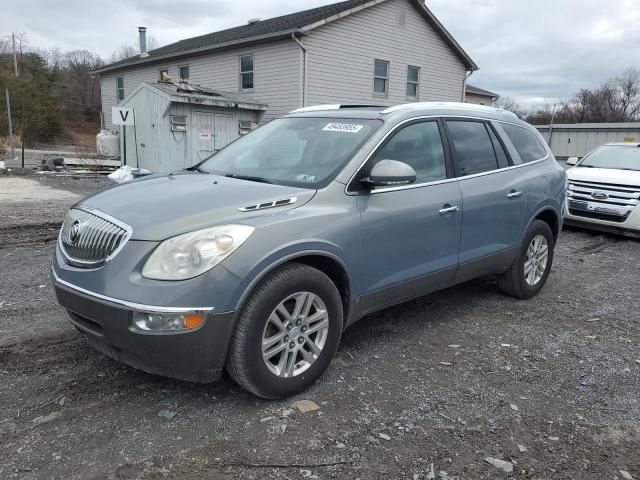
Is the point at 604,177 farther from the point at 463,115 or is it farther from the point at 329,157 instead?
the point at 329,157

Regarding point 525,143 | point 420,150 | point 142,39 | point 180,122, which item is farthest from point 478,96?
point 420,150

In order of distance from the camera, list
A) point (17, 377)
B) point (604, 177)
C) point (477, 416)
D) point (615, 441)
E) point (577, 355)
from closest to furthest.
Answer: point (615, 441) → point (477, 416) → point (17, 377) → point (577, 355) → point (604, 177)

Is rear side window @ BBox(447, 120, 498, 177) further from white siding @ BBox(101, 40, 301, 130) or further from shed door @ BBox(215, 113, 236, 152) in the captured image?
white siding @ BBox(101, 40, 301, 130)

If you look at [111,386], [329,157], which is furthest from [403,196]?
[111,386]

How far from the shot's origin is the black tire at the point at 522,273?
4.99m

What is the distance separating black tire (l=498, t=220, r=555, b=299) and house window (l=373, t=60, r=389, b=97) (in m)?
15.4

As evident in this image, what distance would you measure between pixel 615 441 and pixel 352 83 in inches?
676

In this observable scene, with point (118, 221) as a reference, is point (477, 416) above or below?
below

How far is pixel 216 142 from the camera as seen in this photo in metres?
16.0

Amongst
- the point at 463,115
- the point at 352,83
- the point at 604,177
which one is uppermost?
the point at 352,83

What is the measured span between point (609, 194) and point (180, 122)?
1125 cm

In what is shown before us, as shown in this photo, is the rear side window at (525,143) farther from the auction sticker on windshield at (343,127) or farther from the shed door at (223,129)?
the shed door at (223,129)

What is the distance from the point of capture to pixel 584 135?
15945 mm

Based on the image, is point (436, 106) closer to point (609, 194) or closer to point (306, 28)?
point (609, 194)
